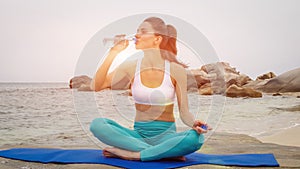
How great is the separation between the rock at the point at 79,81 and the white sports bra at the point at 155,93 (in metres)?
0.27

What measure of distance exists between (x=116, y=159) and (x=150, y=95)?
1.36 ft

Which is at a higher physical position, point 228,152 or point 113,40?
point 113,40

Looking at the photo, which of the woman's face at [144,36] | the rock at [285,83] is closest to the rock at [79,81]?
the woman's face at [144,36]

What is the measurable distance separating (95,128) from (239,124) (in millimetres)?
3780

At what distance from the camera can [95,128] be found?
2.19 metres

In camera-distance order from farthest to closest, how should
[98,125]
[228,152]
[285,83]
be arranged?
Answer: [285,83] < [228,152] < [98,125]

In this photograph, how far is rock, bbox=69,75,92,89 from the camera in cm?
215

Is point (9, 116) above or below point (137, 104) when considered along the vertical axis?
below

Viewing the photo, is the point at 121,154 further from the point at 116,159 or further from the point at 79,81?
the point at 79,81

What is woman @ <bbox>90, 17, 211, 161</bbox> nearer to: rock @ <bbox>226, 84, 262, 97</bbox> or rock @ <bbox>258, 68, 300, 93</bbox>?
rock @ <bbox>226, 84, 262, 97</bbox>

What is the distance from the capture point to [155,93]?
2150 millimetres

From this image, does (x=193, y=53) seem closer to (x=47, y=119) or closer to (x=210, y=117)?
(x=210, y=117)

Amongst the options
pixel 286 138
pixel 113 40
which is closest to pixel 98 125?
pixel 113 40

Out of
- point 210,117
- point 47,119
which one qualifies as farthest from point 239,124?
point 210,117
